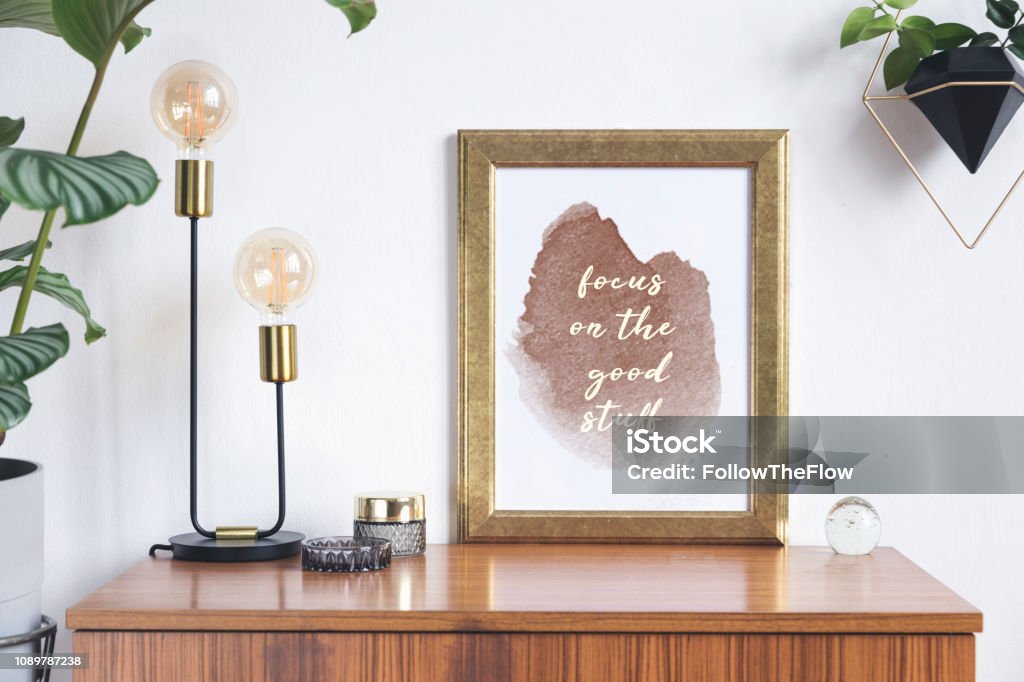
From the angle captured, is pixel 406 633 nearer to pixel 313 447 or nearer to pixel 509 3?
pixel 313 447

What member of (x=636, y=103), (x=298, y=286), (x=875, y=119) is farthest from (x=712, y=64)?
→ (x=298, y=286)

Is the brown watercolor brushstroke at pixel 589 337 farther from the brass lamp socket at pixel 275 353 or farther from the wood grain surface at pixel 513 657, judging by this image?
the wood grain surface at pixel 513 657

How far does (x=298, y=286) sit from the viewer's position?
1304mm

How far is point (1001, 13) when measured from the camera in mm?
1350

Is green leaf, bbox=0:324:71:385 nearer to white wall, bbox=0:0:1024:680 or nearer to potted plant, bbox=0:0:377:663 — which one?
potted plant, bbox=0:0:377:663

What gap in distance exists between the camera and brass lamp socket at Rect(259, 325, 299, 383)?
129 cm

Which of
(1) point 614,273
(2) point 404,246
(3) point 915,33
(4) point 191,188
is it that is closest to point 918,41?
(3) point 915,33

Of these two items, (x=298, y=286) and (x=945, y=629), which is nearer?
(x=945, y=629)

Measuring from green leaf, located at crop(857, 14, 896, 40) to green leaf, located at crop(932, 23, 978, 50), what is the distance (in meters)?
0.06

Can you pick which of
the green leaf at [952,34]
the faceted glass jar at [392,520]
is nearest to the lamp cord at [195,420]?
the faceted glass jar at [392,520]

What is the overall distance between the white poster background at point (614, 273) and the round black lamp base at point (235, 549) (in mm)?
312

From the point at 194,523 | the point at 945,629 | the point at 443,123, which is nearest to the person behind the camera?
the point at 945,629

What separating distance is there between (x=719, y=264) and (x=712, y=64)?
11.8 inches

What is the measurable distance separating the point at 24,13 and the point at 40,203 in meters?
0.45
